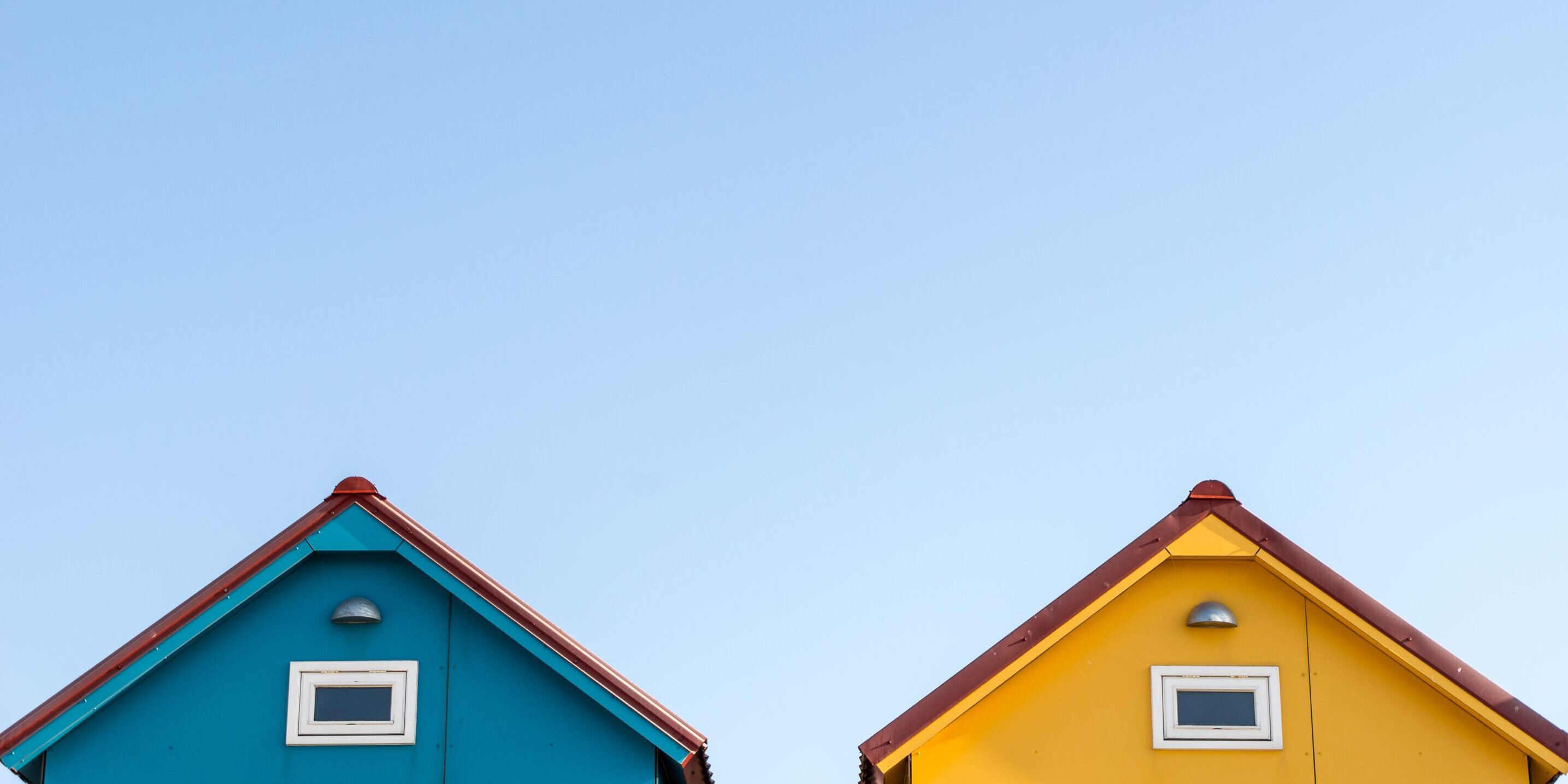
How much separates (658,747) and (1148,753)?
429 centimetres

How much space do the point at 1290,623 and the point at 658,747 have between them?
18.7 feet

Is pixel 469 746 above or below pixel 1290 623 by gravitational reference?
below

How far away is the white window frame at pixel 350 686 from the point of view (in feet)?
61.7

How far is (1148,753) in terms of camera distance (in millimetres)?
18719

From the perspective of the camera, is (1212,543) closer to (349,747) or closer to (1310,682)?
(1310,682)

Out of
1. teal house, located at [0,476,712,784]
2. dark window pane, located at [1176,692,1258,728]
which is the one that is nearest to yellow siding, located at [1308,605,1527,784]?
dark window pane, located at [1176,692,1258,728]

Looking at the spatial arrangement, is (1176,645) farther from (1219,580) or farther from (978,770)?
(978,770)

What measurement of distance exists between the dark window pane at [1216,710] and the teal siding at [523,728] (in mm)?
4687

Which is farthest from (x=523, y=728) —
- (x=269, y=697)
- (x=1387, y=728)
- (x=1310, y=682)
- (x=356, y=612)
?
(x=1387, y=728)

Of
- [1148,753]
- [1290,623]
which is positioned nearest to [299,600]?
[1148,753]

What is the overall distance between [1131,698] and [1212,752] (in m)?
0.84

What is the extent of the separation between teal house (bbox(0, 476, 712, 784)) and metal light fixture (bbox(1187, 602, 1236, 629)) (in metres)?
4.47

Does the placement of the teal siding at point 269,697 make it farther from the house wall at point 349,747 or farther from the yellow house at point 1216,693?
the yellow house at point 1216,693

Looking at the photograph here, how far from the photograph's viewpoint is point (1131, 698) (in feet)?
62.0
